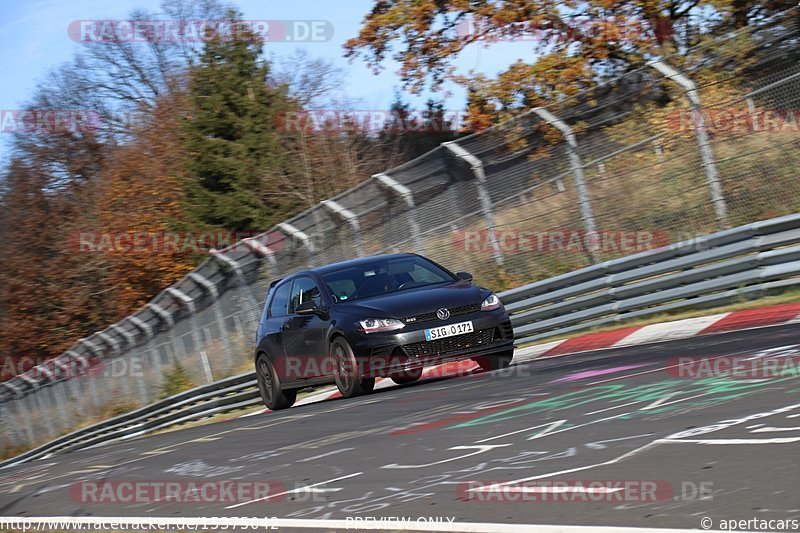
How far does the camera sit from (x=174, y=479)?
799 cm

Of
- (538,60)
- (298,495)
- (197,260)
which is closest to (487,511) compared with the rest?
(298,495)

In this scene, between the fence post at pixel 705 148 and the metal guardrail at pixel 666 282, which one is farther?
the fence post at pixel 705 148

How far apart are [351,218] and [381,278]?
6.78m

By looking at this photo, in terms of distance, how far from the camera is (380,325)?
1159 centimetres

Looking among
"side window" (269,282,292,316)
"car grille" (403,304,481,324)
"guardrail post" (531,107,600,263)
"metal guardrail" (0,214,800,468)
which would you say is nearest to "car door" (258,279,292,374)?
"side window" (269,282,292,316)

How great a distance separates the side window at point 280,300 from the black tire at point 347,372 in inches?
70.3

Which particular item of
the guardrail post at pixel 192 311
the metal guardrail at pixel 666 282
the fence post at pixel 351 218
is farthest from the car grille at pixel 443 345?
the guardrail post at pixel 192 311

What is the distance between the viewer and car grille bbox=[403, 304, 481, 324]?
38.0 feet

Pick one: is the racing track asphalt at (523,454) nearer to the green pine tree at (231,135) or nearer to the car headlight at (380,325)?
the car headlight at (380,325)

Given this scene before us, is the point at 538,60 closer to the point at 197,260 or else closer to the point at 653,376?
the point at 653,376

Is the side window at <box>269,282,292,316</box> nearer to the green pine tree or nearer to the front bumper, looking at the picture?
the front bumper

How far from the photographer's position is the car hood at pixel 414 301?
11.7 meters

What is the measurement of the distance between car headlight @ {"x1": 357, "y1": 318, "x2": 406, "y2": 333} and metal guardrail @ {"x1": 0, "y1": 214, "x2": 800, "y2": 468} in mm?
3750

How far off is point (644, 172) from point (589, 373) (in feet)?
17.4
